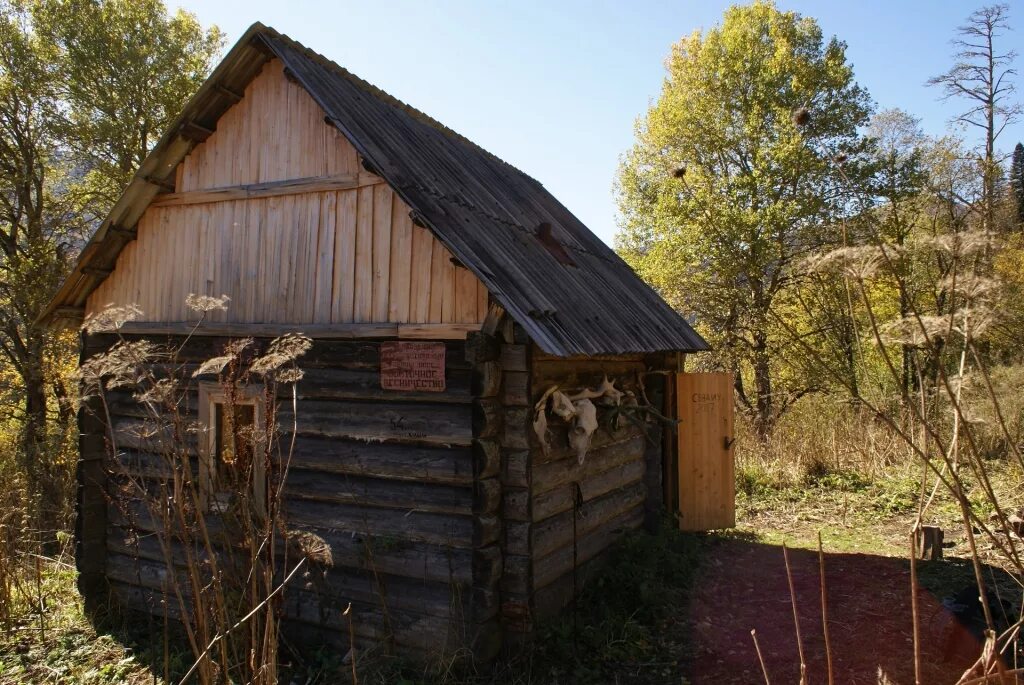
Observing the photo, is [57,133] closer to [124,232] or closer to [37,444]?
[37,444]

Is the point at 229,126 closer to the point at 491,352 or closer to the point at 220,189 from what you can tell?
the point at 220,189

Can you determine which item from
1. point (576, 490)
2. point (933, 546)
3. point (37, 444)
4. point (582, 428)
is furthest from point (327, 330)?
point (37, 444)

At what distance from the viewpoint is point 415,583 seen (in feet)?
20.3

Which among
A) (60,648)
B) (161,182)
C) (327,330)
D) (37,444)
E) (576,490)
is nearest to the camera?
(327,330)

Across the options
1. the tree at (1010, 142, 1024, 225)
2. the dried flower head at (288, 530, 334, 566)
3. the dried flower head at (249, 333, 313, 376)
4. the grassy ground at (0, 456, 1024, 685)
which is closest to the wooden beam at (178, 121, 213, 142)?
the dried flower head at (249, 333, 313, 376)

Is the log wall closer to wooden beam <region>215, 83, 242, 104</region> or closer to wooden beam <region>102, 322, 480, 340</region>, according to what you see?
wooden beam <region>102, 322, 480, 340</region>

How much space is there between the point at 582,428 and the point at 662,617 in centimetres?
206

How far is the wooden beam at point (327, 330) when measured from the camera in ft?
19.7

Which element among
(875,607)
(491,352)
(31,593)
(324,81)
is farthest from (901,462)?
(31,593)

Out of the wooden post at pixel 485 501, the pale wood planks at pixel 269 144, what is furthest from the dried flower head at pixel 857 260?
the pale wood planks at pixel 269 144

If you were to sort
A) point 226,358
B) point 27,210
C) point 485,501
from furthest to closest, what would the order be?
point 27,210
point 485,501
point 226,358

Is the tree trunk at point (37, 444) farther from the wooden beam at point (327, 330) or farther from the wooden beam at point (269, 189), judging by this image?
the wooden beam at point (269, 189)

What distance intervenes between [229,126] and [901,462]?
13.3m

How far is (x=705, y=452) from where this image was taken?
10.1m
